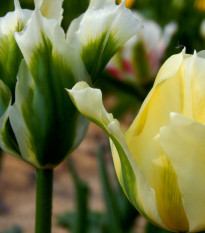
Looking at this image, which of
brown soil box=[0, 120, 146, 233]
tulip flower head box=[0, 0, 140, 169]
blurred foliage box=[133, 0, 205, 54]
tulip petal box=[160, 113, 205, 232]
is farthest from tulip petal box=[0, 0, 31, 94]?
brown soil box=[0, 120, 146, 233]

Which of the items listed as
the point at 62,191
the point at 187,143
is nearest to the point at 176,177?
the point at 187,143

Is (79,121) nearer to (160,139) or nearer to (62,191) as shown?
(160,139)

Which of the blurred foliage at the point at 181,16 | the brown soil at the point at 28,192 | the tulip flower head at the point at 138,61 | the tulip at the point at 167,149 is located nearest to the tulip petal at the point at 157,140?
the tulip at the point at 167,149

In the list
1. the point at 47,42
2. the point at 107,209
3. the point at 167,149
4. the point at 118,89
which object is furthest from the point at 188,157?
the point at 118,89

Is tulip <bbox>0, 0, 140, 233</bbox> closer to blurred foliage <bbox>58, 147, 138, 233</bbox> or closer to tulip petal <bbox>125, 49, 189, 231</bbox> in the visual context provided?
tulip petal <bbox>125, 49, 189, 231</bbox>

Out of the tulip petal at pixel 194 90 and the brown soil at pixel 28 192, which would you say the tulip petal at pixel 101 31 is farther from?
the brown soil at pixel 28 192

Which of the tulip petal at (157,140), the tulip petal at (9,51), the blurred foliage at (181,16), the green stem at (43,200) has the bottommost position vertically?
the blurred foliage at (181,16)

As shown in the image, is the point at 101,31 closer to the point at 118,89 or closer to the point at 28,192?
the point at 118,89
